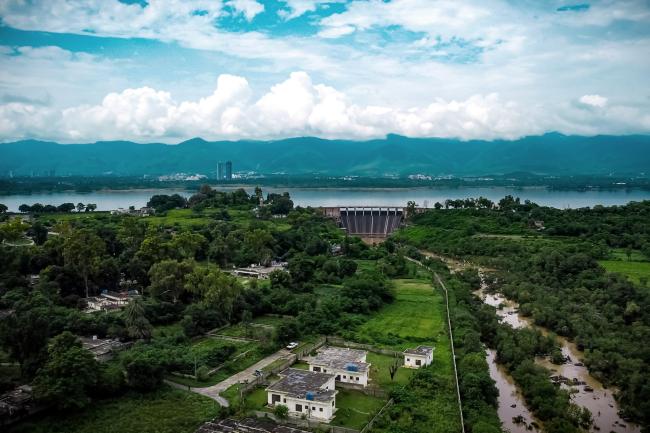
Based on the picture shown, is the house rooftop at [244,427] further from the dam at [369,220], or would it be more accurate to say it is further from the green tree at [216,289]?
the dam at [369,220]

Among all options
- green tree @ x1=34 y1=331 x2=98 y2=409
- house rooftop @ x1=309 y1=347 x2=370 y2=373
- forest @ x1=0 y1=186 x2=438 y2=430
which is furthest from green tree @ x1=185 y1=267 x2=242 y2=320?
green tree @ x1=34 y1=331 x2=98 y2=409

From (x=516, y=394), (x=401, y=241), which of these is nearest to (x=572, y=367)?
(x=516, y=394)

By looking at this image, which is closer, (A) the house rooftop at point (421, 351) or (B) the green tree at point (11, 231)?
(A) the house rooftop at point (421, 351)

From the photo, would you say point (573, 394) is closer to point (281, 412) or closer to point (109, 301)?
point (281, 412)

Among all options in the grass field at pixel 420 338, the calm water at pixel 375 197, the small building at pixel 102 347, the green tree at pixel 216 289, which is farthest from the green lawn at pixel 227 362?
the calm water at pixel 375 197

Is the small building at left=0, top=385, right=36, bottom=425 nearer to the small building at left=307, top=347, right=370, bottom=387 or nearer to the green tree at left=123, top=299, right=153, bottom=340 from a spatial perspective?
the green tree at left=123, top=299, right=153, bottom=340

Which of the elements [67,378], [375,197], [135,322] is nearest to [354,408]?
[67,378]

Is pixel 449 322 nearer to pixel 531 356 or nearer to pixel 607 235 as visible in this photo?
pixel 531 356
